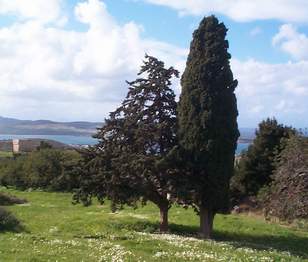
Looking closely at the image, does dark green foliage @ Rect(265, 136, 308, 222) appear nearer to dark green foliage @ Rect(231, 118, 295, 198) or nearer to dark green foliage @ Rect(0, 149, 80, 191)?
dark green foliage @ Rect(231, 118, 295, 198)

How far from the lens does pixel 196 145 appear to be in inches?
1126

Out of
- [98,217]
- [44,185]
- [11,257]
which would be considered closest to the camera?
[11,257]

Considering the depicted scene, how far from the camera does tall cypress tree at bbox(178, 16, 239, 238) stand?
2853 centimetres

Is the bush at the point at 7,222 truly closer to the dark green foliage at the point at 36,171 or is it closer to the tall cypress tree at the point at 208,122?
the tall cypress tree at the point at 208,122

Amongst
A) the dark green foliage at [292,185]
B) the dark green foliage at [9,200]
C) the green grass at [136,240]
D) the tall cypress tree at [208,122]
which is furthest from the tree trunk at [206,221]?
the dark green foliage at [9,200]

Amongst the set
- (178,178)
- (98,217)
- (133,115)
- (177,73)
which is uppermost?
(177,73)

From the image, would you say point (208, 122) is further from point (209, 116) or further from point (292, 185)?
point (292, 185)

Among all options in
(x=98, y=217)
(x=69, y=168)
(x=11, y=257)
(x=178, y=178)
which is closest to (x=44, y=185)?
(x=98, y=217)

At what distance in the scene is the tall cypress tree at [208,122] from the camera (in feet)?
93.6

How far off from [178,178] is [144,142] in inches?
105

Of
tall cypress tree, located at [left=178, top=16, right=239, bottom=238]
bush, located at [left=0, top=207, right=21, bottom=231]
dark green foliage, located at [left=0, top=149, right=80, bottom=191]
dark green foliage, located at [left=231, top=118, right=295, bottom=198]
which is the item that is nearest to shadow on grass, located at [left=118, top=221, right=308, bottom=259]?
tall cypress tree, located at [left=178, top=16, right=239, bottom=238]

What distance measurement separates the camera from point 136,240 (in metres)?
24.0

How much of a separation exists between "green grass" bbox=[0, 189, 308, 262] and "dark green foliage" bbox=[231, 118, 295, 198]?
34.9ft

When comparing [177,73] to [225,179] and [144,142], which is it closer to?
[144,142]
